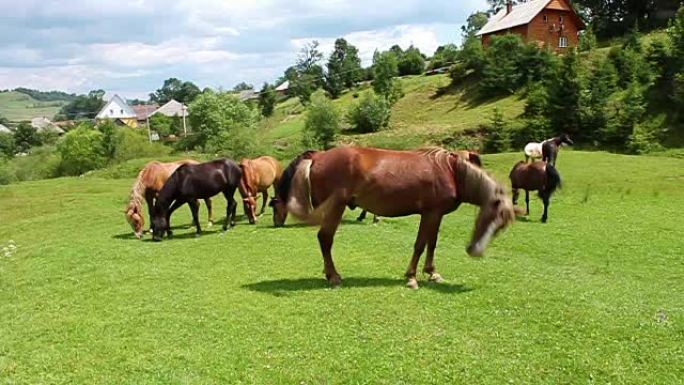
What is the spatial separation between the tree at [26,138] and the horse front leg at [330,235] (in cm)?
10115

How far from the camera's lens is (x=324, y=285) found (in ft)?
30.2

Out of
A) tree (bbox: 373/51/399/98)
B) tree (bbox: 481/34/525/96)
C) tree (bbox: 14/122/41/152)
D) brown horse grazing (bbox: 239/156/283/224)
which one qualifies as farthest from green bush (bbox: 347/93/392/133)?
tree (bbox: 14/122/41/152)

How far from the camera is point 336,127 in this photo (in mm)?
54531

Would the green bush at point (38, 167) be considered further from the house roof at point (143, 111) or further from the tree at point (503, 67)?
the house roof at point (143, 111)

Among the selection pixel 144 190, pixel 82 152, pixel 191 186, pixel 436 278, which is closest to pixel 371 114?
pixel 82 152

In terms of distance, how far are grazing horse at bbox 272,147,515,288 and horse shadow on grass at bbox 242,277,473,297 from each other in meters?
0.31

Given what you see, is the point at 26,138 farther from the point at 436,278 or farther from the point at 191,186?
the point at 436,278

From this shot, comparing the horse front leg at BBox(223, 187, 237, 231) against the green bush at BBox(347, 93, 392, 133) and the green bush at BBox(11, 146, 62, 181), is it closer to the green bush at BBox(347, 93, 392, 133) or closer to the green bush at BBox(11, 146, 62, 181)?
the green bush at BBox(347, 93, 392, 133)

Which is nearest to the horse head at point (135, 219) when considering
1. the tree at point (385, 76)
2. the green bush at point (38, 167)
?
the tree at point (385, 76)

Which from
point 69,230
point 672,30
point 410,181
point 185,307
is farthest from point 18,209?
point 672,30

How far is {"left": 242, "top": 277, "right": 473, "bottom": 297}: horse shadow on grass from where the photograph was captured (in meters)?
8.83

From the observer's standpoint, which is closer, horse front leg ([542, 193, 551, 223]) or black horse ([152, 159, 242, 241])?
black horse ([152, 159, 242, 241])

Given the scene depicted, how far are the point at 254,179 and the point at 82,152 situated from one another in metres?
51.6

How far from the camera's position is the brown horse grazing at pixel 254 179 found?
16.8 metres
